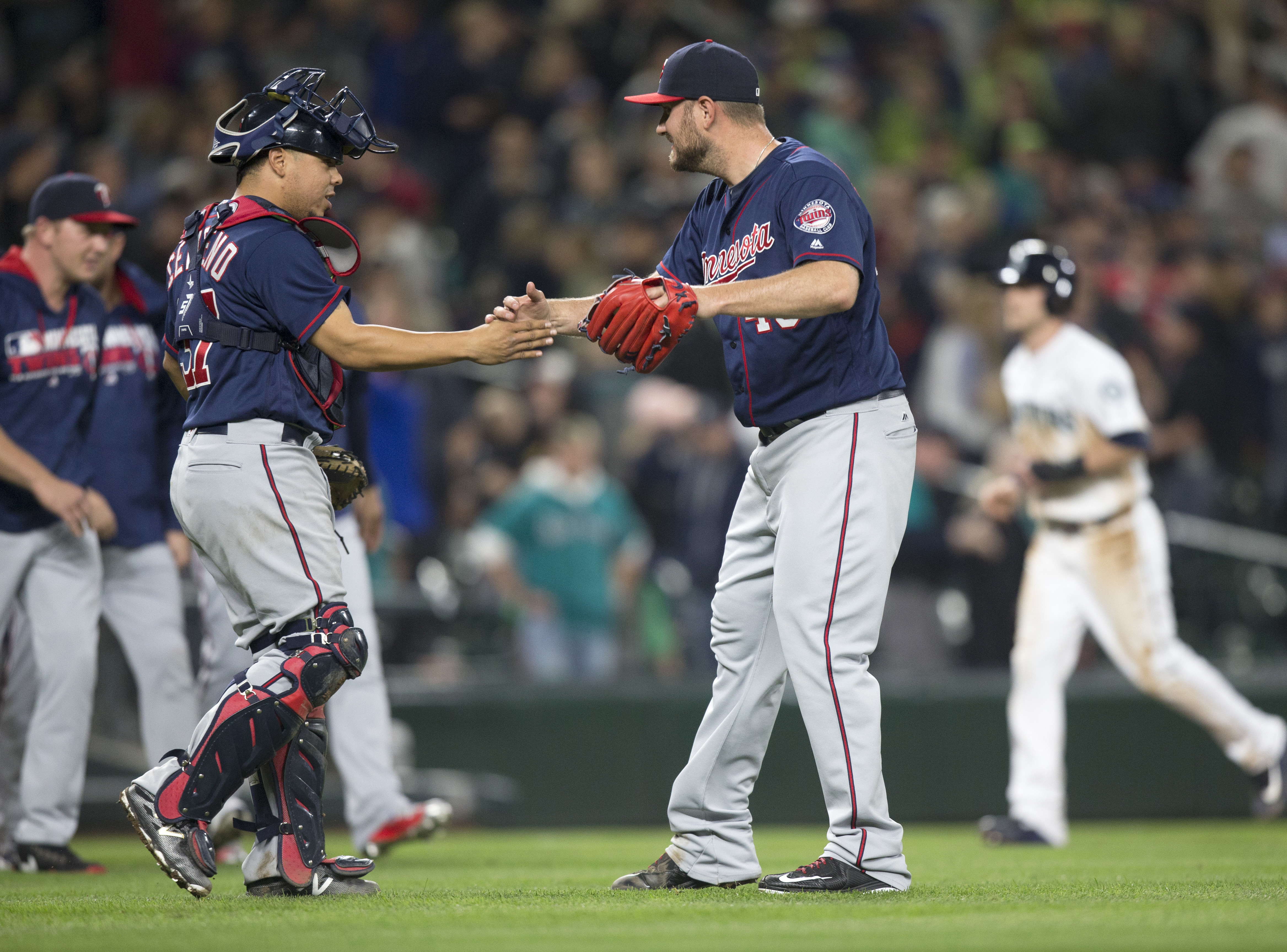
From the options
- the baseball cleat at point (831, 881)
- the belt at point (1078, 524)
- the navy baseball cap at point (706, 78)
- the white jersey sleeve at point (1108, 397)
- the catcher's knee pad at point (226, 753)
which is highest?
the navy baseball cap at point (706, 78)

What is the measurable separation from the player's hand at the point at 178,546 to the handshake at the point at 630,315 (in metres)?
2.62

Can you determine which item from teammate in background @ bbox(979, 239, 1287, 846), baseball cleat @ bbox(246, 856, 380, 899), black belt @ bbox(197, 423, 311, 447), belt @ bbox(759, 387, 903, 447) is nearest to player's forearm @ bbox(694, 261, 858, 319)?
belt @ bbox(759, 387, 903, 447)

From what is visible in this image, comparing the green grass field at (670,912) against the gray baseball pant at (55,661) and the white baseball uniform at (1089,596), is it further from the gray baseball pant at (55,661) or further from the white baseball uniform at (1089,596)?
the white baseball uniform at (1089,596)

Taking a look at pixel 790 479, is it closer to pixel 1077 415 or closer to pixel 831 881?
pixel 831 881

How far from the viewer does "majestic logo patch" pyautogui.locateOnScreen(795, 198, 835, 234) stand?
186 inches

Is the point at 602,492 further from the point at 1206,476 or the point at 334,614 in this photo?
the point at 334,614

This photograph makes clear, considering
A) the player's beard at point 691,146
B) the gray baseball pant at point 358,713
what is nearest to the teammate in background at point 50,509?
the gray baseball pant at point 358,713

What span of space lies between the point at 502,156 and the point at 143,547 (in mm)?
6574

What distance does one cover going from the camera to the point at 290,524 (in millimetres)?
4715

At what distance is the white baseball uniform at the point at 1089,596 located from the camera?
764cm

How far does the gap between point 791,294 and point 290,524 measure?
164cm

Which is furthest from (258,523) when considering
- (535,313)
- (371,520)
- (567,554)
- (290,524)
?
(567,554)

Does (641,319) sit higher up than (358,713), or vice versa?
(641,319)

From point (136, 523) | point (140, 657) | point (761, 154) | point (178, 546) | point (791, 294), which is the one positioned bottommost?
point (140, 657)
